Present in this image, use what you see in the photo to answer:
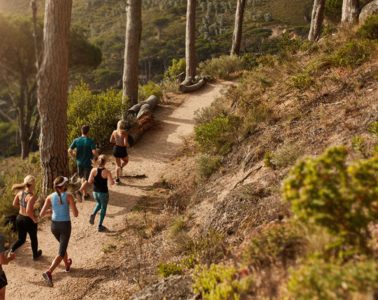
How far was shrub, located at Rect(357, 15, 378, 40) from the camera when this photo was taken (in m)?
10.4

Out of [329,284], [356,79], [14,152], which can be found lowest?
[14,152]

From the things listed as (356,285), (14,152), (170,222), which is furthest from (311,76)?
(14,152)

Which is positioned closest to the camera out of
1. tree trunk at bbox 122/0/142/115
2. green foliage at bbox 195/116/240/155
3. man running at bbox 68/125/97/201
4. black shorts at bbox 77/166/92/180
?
man running at bbox 68/125/97/201

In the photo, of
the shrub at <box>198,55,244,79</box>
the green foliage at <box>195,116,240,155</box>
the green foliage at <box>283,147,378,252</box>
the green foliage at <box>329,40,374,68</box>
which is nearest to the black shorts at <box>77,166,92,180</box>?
the green foliage at <box>195,116,240,155</box>

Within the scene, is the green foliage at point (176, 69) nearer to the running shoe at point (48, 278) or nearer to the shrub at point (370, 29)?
the shrub at point (370, 29)

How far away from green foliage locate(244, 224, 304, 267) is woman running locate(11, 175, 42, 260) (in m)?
4.32

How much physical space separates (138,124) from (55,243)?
19.2 ft

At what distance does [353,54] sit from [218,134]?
3.66 metres

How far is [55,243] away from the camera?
8656 mm

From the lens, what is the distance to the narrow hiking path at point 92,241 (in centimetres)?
708

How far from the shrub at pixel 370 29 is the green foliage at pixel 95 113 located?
24.8ft

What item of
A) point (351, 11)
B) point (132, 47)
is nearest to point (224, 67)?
→ point (132, 47)

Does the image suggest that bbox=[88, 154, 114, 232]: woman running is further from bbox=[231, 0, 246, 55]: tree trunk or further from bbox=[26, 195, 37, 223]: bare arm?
bbox=[231, 0, 246, 55]: tree trunk

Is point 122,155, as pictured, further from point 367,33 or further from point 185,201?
point 367,33
